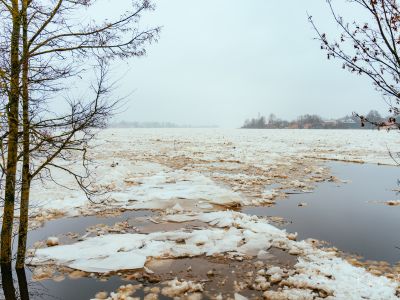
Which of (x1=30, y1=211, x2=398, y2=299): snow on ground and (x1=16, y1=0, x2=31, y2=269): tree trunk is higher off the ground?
(x1=16, y1=0, x2=31, y2=269): tree trunk

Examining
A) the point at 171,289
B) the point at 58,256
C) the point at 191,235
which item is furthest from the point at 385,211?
the point at 58,256

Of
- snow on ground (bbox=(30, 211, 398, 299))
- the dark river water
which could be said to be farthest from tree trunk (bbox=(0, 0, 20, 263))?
snow on ground (bbox=(30, 211, 398, 299))

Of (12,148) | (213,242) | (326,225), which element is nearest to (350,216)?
(326,225)

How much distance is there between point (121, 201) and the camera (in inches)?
428

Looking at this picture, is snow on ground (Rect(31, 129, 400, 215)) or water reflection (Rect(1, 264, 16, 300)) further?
snow on ground (Rect(31, 129, 400, 215))

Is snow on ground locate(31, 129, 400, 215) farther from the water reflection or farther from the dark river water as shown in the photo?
the water reflection

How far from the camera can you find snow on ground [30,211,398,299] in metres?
5.21

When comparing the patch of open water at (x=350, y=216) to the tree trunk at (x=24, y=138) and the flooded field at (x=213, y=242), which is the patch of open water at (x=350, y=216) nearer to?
the flooded field at (x=213, y=242)

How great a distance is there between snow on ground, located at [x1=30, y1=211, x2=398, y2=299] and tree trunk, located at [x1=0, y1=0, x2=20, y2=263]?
0.93m

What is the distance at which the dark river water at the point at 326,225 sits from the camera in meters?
5.50

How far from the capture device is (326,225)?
28.3 ft

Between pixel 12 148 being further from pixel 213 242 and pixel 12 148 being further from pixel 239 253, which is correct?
pixel 239 253

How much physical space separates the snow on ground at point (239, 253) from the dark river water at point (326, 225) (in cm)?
62

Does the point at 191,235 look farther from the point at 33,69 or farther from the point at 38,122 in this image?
the point at 33,69
